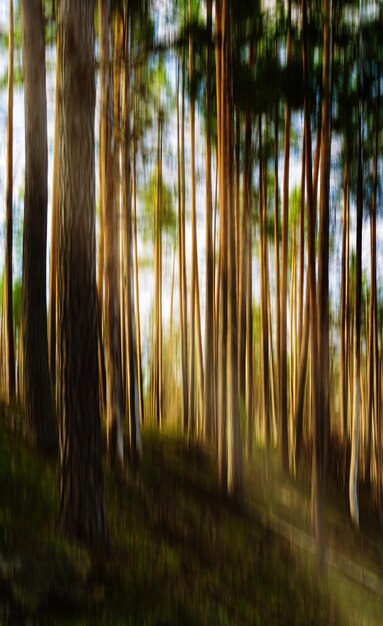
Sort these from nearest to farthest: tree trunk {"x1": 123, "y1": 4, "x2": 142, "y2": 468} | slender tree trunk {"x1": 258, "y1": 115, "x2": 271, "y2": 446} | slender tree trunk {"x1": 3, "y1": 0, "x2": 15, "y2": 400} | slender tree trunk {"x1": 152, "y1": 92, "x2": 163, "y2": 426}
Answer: tree trunk {"x1": 123, "y1": 4, "x2": 142, "y2": 468}, slender tree trunk {"x1": 3, "y1": 0, "x2": 15, "y2": 400}, slender tree trunk {"x1": 258, "y1": 115, "x2": 271, "y2": 446}, slender tree trunk {"x1": 152, "y1": 92, "x2": 163, "y2": 426}

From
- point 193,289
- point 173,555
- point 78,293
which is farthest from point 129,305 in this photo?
point 193,289

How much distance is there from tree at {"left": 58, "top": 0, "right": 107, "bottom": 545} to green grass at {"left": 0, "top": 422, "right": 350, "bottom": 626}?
1.15ft

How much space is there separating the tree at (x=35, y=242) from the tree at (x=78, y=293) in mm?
1532

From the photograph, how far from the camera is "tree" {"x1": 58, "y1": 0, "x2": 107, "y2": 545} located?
224 inches

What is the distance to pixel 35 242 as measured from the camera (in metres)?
7.53

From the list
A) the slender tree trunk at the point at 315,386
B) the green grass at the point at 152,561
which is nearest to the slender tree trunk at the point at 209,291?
the green grass at the point at 152,561

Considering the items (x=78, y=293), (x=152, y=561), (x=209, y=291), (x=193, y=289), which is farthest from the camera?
(x=193, y=289)

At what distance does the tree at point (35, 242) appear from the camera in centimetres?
727

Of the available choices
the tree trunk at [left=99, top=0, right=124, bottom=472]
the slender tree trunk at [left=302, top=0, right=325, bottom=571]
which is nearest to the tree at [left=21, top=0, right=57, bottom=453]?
the tree trunk at [left=99, top=0, right=124, bottom=472]

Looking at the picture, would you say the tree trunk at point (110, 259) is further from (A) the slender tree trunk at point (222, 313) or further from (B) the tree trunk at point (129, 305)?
(A) the slender tree trunk at point (222, 313)

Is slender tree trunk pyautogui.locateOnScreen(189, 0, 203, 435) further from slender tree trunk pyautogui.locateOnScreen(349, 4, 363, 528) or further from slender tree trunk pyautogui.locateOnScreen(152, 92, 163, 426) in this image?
slender tree trunk pyautogui.locateOnScreen(349, 4, 363, 528)

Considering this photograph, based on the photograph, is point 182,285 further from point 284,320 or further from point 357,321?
point 357,321

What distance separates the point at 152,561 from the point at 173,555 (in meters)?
0.58

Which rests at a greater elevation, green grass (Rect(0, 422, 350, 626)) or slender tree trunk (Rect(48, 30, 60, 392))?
slender tree trunk (Rect(48, 30, 60, 392))
